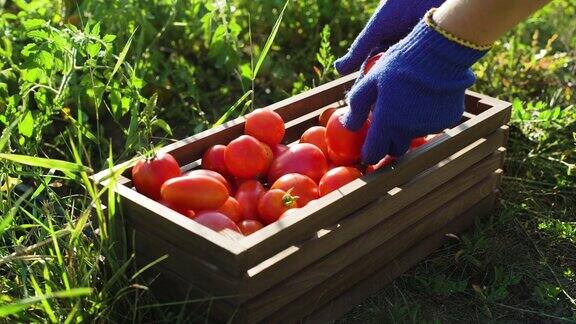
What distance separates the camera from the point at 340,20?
150 inches

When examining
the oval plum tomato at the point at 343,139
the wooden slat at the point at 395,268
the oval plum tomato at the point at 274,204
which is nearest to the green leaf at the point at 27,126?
the oval plum tomato at the point at 274,204

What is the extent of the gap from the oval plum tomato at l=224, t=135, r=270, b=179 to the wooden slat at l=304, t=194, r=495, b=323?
0.43 m

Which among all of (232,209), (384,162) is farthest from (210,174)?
(384,162)

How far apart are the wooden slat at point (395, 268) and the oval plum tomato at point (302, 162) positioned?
0.33 m

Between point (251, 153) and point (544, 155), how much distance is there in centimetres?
127

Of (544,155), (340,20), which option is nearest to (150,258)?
(544,155)

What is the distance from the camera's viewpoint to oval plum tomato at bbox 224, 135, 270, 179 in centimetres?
237

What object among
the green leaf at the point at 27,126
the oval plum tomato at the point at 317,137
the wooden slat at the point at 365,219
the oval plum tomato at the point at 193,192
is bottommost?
the wooden slat at the point at 365,219

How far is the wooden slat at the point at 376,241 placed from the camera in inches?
81.4

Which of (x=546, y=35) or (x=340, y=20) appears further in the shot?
(x=546, y=35)

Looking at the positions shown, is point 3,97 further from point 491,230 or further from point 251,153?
point 491,230

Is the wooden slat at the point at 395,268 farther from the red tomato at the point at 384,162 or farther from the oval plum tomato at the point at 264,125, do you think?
the oval plum tomato at the point at 264,125

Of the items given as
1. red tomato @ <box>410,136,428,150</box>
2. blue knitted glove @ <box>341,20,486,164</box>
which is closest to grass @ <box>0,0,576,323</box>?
red tomato @ <box>410,136,428,150</box>

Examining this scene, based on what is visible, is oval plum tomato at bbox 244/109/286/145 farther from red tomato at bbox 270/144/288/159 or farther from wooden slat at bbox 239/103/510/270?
wooden slat at bbox 239/103/510/270
